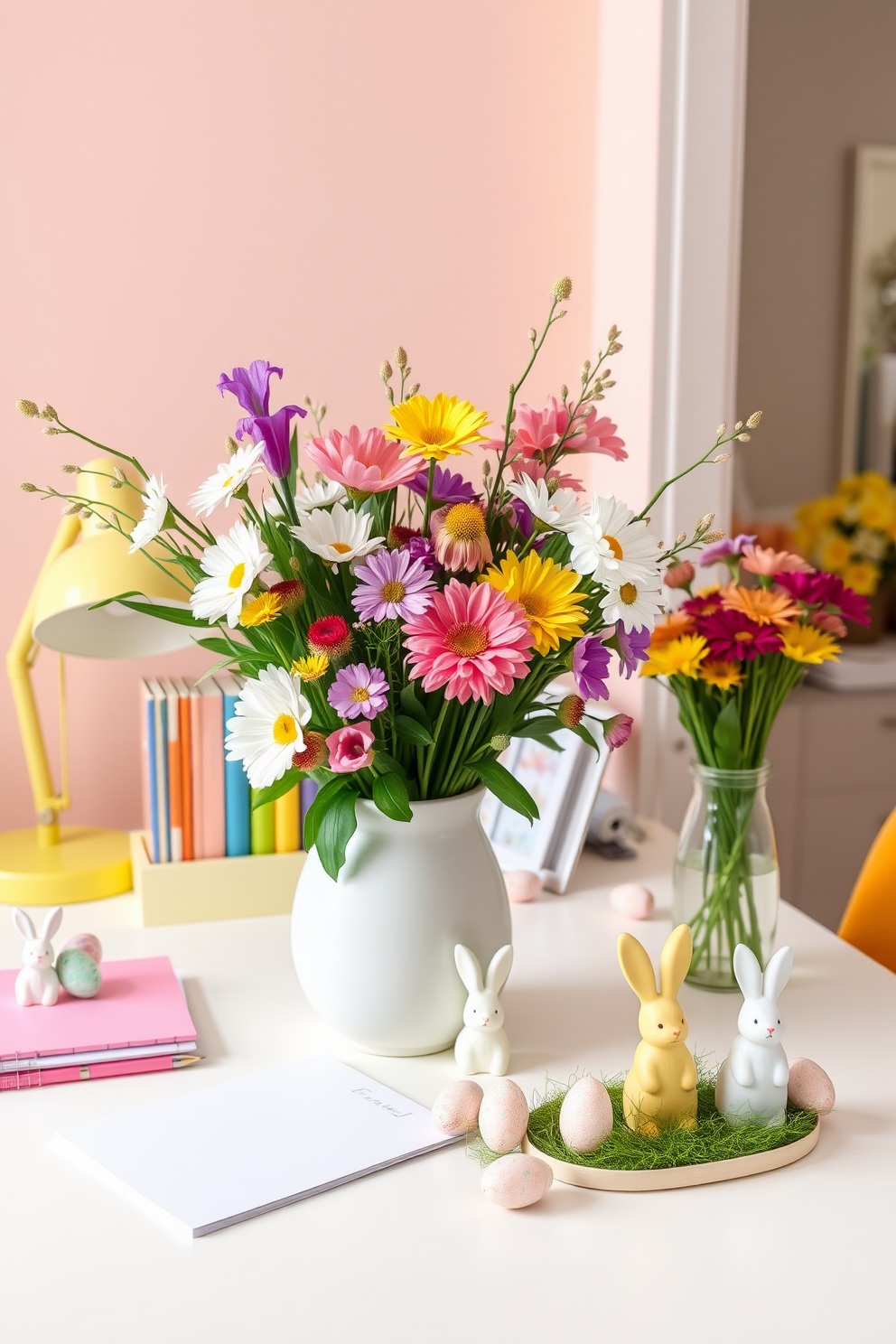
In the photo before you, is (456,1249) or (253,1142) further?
(253,1142)

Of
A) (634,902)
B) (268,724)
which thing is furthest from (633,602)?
(634,902)

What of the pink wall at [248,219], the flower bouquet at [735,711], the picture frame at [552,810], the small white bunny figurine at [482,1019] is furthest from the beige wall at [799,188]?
the small white bunny figurine at [482,1019]

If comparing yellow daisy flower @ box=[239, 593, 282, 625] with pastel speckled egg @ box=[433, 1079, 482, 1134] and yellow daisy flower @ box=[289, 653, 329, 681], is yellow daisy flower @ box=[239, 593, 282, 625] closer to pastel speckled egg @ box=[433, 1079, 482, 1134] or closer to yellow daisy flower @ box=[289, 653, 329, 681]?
yellow daisy flower @ box=[289, 653, 329, 681]

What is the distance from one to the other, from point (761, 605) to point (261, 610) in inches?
18.9

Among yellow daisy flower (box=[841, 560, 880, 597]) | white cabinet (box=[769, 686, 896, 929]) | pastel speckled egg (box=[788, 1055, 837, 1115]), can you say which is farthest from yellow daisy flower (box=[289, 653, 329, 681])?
yellow daisy flower (box=[841, 560, 880, 597])

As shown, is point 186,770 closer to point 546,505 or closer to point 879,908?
point 546,505

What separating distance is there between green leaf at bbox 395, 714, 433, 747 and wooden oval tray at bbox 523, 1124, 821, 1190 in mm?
281

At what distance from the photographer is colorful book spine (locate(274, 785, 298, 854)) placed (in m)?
1.34

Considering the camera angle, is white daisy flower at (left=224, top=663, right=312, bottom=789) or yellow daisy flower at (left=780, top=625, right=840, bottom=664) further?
yellow daisy flower at (left=780, top=625, right=840, bottom=664)

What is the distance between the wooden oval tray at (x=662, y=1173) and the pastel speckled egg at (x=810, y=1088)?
5cm

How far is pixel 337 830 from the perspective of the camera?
0.93m

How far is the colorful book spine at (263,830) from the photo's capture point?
Answer: 1338mm

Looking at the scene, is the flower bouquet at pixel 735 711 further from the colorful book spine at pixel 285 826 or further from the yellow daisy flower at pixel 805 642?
the colorful book spine at pixel 285 826

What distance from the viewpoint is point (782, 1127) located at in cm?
85
